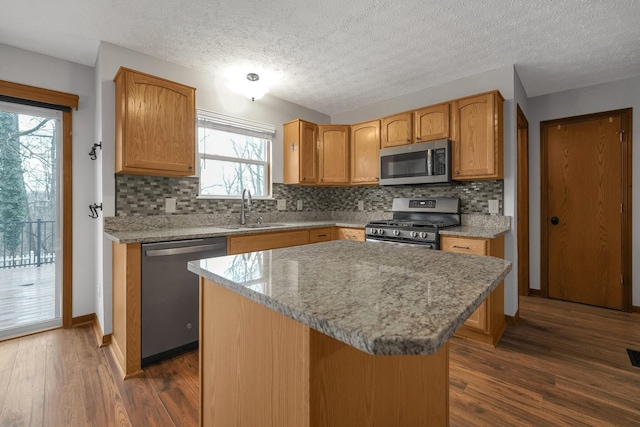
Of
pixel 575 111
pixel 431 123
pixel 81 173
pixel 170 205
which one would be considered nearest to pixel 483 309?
pixel 431 123

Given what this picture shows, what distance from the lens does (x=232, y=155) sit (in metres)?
3.40

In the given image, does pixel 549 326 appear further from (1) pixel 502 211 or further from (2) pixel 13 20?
(2) pixel 13 20

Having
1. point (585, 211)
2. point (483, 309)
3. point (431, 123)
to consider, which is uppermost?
point (431, 123)

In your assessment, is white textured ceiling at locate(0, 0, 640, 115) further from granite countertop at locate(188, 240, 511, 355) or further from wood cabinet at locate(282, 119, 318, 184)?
granite countertop at locate(188, 240, 511, 355)

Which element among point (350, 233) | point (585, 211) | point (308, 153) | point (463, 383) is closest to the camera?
point (463, 383)

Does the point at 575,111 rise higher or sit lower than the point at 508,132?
higher

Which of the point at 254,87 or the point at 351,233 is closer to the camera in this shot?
the point at 254,87

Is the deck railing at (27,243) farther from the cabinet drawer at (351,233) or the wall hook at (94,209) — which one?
the cabinet drawer at (351,233)

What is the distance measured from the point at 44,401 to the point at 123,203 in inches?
55.2

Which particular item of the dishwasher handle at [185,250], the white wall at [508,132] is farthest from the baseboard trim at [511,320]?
the dishwasher handle at [185,250]

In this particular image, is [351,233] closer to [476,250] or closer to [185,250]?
[476,250]

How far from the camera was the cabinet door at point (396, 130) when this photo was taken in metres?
3.23

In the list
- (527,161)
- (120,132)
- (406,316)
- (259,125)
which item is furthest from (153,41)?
(527,161)

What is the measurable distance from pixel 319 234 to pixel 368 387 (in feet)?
8.40
